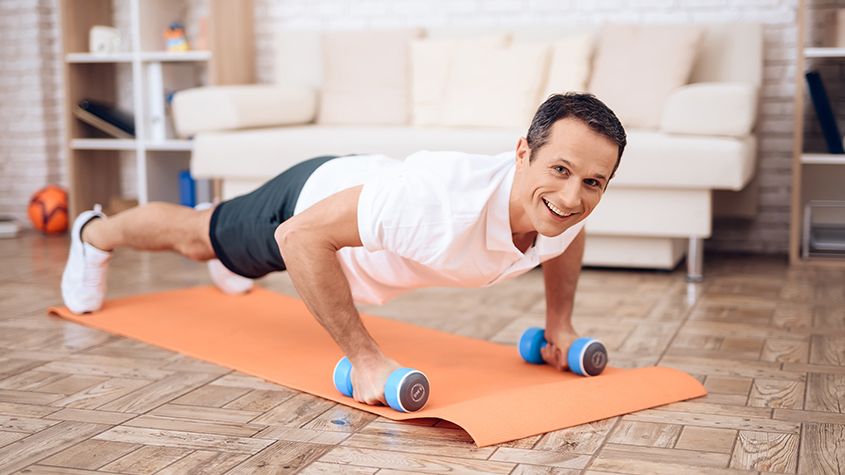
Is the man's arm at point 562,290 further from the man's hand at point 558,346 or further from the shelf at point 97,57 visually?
the shelf at point 97,57

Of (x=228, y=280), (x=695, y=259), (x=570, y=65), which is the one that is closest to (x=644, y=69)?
(x=570, y=65)

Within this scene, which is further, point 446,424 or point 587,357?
point 587,357

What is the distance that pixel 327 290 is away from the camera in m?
1.82

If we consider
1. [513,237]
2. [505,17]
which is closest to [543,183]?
[513,237]

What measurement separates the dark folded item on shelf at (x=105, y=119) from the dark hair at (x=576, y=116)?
3.16 m

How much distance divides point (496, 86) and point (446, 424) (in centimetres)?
218

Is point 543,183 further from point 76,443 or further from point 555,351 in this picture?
point 76,443

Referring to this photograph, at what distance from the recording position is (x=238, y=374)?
2.10 m

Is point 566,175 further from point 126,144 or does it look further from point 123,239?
point 126,144

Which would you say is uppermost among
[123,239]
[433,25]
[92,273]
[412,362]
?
[433,25]

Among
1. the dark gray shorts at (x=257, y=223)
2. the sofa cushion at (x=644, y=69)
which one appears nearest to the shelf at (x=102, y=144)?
the sofa cushion at (x=644, y=69)

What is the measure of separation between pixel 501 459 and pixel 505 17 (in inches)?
116

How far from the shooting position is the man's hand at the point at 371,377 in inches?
71.4

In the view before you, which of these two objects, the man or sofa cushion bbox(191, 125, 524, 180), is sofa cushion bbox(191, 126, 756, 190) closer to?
sofa cushion bbox(191, 125, 524, 180)
